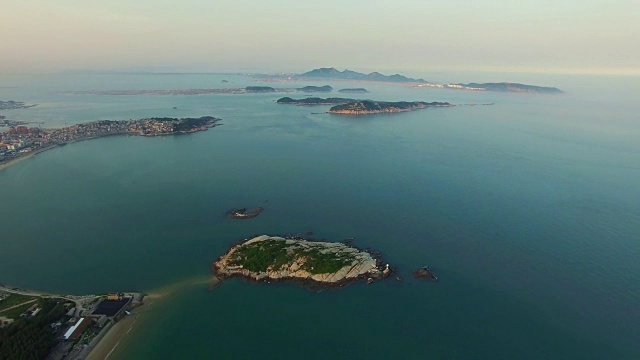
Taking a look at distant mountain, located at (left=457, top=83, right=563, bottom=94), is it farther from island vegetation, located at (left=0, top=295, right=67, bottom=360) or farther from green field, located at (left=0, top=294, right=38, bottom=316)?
island vegetation, located at (left=0, top=295, right=67, bottom=360)

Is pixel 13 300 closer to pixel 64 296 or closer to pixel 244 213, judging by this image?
pixel 64 296

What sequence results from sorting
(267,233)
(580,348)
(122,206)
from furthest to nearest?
(122,206) → (267,233) → (580,348)

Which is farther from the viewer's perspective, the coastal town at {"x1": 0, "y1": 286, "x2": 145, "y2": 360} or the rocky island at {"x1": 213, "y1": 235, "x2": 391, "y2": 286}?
the rocky island at {"x1": 213, "y1": 235, "x2": 391, "y2": 286}

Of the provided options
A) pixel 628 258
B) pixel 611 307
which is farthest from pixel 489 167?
pixel 611 307

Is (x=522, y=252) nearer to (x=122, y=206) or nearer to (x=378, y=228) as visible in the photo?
(x=378, y=228)

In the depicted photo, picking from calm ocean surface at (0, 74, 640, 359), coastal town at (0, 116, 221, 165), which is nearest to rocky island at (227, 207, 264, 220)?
calm ocean surface at (0, 74, 640, 359)

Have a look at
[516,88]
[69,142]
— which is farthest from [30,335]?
[516,88]

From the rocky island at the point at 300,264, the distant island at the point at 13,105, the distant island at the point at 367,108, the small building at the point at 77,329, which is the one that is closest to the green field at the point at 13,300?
the small building at the point at 77,329
